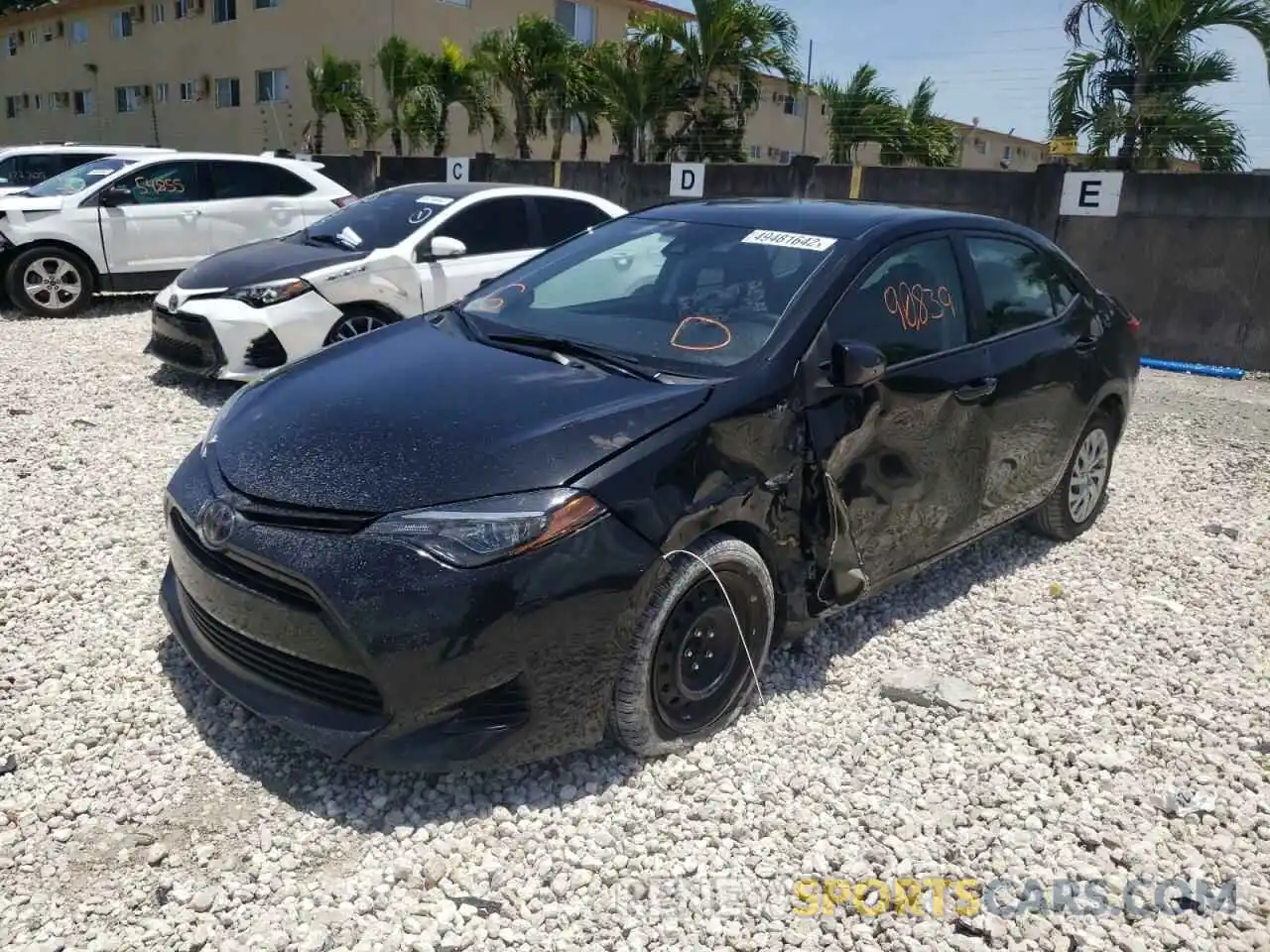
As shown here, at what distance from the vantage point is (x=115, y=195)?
397 inches

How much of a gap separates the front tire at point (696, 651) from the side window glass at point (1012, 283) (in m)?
1.76

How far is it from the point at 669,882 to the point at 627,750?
1.69 ft

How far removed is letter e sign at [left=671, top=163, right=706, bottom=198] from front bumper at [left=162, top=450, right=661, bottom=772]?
10743 mm

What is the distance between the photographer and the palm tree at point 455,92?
21281 mm

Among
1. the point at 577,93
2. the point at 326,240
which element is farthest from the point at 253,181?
the point at 577,93

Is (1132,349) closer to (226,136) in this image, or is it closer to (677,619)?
(677,619)

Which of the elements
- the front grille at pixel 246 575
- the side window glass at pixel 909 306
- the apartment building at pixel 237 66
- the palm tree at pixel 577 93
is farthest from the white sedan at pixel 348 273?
the palm tree at pixel 577 93

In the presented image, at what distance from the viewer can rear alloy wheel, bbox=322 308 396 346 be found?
7059 mm

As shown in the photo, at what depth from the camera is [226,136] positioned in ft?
90.9

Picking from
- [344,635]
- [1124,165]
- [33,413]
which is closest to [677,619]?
[344,635]

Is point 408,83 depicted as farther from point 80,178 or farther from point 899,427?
point 899,427

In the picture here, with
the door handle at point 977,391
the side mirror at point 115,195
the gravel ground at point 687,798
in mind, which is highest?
the side mirror at point 115,195

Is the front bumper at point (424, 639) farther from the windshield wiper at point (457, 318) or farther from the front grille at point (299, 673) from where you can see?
the windshield wiper at point (457, 318)

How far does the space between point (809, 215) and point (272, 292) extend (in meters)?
4.26
